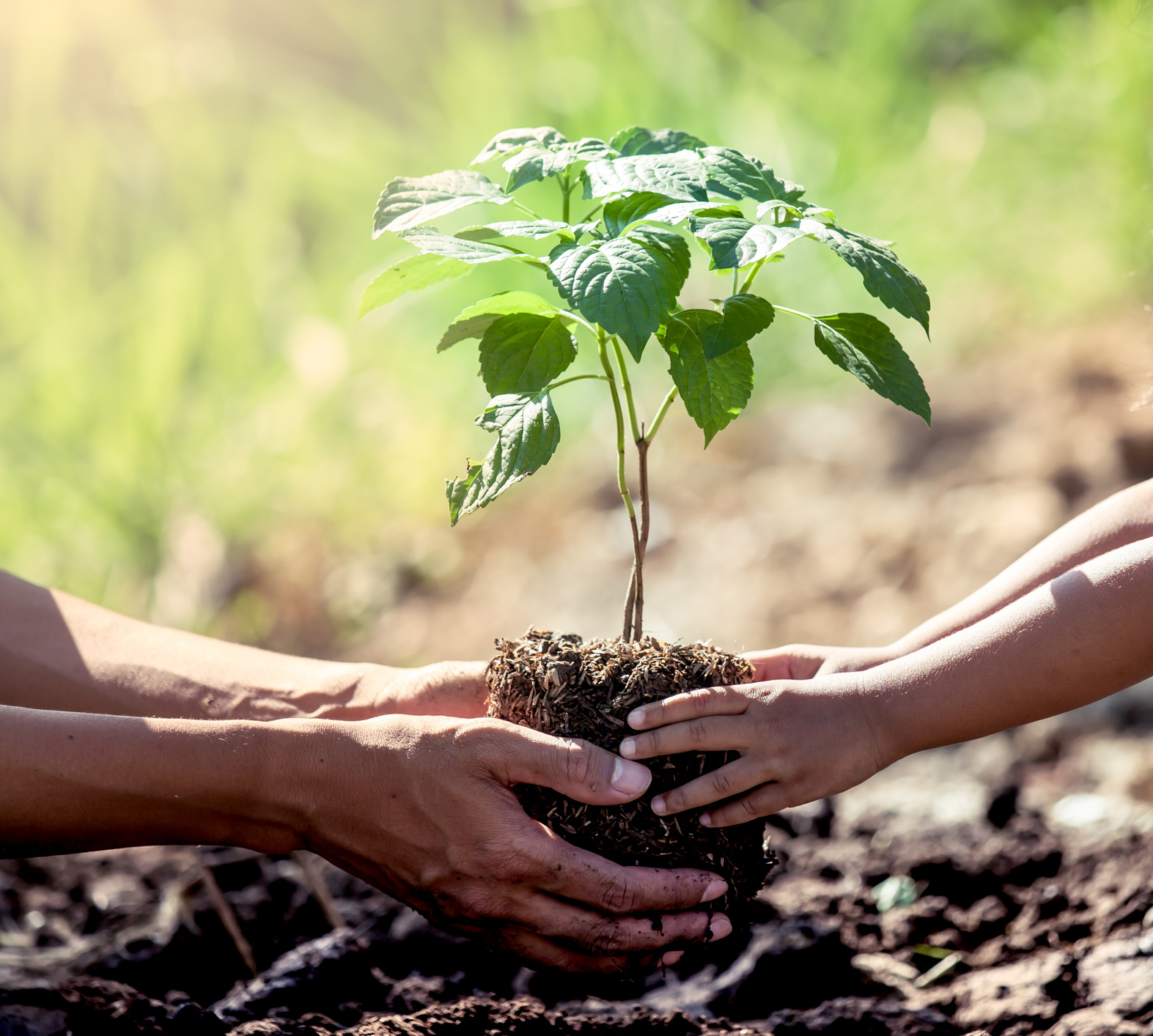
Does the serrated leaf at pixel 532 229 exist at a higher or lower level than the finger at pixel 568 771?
higher

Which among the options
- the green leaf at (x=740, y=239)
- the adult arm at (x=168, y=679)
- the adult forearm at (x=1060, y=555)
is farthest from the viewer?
the adult arm at (x=168, y=679)

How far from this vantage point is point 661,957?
125 centimetres

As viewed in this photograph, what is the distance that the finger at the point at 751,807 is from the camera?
1.19m

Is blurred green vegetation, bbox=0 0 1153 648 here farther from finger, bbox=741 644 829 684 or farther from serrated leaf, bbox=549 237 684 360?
serrated leaf, bbox=549 237 684 360

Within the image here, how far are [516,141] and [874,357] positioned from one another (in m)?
0.55

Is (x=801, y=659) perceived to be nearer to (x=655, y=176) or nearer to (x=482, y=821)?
(x=482, y=821)

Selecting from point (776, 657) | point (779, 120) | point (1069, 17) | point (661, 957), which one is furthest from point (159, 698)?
point (1069, 17)

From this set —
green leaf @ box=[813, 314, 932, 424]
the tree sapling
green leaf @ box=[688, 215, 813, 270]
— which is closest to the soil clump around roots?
the tree sapling

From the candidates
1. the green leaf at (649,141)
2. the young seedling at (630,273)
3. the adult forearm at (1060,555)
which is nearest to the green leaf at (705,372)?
the young seedling at (630,273)

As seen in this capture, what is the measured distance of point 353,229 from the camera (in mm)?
4645

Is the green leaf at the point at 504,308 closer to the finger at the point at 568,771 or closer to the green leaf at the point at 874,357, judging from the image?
the green leaf at the point at 874,357

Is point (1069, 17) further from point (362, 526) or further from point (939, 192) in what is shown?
point (362, 526)

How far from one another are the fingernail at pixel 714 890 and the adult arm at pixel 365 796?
3cm

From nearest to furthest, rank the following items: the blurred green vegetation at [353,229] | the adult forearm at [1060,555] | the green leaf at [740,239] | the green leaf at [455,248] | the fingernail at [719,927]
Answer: the green leaf at [740,239] < the green leaf at [455,248] < the fingernail at [719,927] < the adult forearm at [1060,555] < the blurred green vegetation at [353,229]
